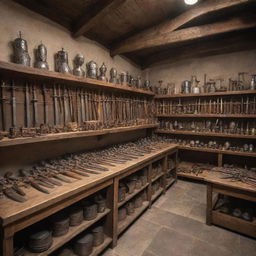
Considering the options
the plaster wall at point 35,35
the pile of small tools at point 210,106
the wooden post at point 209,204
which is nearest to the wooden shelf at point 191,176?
the wooden post at point 209,204

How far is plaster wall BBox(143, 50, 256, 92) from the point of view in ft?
12.4

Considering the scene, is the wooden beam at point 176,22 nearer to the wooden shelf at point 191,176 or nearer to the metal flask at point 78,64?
the metal flask at point 78,64

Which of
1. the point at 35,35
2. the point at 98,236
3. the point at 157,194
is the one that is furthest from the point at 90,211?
the point at 35,35

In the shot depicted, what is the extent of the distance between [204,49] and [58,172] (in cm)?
407

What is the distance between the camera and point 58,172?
2.05m

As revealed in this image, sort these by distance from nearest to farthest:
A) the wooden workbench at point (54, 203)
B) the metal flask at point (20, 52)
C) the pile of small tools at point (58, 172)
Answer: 1. the wooden workbench at point (54, 203)
2. the pile of small tools at point (58, 172)
3. the metal flask at point (20, 52)

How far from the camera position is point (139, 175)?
3027mm

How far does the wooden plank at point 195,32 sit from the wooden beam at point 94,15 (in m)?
1.10

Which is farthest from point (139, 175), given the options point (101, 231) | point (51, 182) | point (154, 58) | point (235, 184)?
point (154, 58)

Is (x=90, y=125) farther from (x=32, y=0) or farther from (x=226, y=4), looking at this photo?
(x=226, y=4)

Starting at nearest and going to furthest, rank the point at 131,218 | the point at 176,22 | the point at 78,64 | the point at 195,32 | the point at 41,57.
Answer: the point at 41,57 < the point at 131,218 < the point at 78,64 < the point at 176,22 < the point at 195,32

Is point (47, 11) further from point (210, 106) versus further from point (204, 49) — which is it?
point (210, 106)

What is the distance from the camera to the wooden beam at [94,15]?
2.25 meters

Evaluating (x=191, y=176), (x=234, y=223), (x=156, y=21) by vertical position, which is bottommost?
(x=234, y=223)
